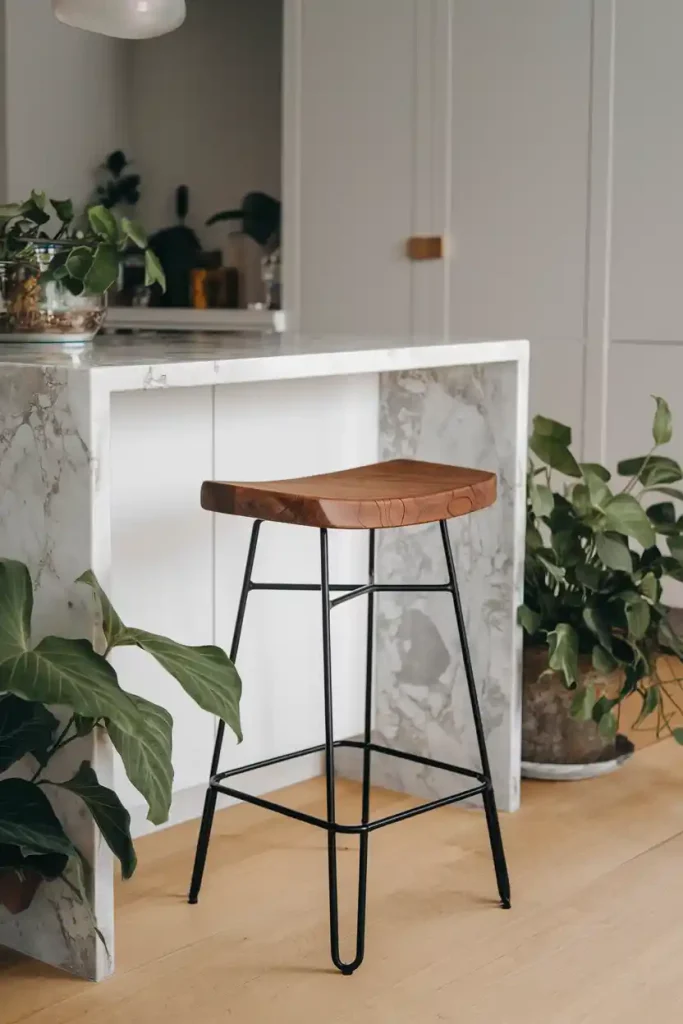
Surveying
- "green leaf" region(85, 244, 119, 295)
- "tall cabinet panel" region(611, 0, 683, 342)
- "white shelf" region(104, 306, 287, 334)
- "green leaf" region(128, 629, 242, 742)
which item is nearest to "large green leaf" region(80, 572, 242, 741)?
"green leaf" region(128, 629, 242, 742)

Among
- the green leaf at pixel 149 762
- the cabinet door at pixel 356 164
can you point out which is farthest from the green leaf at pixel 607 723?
the cabinet door at pixel 356 164

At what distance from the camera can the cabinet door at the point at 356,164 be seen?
13.9 ft

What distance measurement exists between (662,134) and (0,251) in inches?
82.6

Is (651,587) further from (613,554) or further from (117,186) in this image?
(117,186)

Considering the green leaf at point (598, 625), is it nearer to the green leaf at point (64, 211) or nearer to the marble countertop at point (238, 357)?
the marble countertop at point (238, 357)

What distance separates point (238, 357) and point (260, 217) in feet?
9.58

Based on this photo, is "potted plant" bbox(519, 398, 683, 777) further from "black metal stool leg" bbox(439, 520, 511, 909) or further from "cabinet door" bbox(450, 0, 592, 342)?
"cabinet door" bbox(450, 0, 592, 342)

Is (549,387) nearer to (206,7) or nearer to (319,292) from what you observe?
(319,292)

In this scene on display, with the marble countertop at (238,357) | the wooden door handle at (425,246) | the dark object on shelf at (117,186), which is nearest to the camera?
the marble countertop at (238,357)

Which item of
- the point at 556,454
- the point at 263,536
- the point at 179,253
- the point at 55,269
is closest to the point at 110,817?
the point at 263,536

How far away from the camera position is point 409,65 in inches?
165

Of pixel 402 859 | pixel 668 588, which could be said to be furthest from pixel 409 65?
pixel 402 859

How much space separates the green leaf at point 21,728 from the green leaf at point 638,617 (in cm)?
120

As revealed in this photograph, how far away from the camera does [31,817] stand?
180 centimetres
